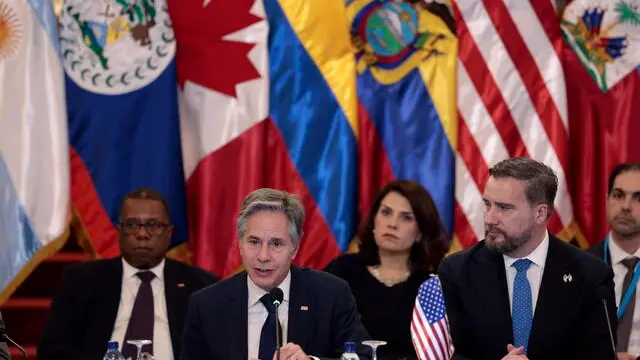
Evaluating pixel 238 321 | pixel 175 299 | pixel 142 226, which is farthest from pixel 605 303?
pixel 142 226

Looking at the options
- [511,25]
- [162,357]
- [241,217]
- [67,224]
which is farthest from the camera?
[511,25]

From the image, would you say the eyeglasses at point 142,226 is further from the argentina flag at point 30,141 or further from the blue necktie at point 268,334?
the blue necktie at point 268,334

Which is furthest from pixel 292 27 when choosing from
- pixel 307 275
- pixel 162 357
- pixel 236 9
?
pixel 307 275

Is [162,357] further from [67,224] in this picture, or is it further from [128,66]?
[128,66]

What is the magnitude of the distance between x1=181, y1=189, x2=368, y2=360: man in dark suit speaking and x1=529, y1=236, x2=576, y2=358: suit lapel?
60 centimetres

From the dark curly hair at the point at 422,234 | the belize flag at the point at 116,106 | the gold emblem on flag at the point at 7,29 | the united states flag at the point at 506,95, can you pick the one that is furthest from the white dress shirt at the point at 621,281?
the gold emblem on flag at the point at 7,29

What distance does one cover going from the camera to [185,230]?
5.96 metres

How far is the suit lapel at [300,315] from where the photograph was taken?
385cm

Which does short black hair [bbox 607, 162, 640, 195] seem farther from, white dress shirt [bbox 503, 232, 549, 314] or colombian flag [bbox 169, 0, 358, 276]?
white dress shirt [bbox 503, 232, 549, 314]

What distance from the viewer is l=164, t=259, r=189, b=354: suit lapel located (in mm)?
5230

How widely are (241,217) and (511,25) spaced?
285cm

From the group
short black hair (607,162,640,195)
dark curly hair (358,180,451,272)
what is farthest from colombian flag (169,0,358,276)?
short black hair (607,162,640,195)

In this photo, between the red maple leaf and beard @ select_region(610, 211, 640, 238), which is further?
the red maple leaf

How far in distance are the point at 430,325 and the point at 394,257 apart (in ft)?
6.19
